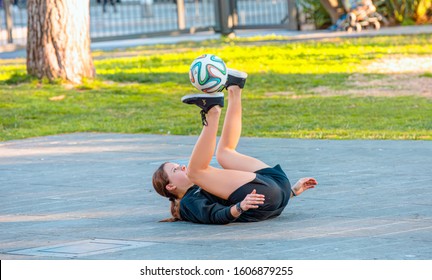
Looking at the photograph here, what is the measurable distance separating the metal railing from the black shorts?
65.3 feet

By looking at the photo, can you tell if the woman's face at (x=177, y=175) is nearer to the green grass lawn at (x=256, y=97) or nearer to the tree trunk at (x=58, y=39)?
the green grass lawn at (x=256, y=97)

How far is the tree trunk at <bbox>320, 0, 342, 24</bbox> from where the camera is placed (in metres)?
25.5

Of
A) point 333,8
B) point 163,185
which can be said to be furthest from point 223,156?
point 333,8

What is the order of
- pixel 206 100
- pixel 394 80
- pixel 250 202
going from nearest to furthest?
pixel 250 202
pixel 206 100
pixel 394 80

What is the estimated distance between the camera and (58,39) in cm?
1631

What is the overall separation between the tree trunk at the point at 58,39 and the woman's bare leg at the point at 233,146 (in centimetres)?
923

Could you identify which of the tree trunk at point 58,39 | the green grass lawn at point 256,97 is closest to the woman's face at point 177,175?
the green grass lawn at point 256,97

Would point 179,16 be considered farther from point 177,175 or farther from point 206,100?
point 206,100

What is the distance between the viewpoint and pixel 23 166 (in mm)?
10070

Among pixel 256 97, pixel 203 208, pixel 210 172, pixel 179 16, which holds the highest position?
pixel 179 16

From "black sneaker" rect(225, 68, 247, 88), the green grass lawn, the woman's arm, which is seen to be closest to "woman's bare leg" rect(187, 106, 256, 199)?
the woman's arm

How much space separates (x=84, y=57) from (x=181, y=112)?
10.5 feet

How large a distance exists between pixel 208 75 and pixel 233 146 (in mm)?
747

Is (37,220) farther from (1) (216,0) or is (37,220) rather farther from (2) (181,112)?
(1) (216,0)
